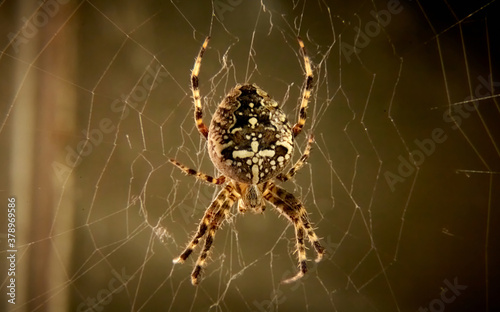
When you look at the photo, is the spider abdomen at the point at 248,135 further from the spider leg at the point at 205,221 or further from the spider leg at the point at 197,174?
the spider leg at the point at 205,221

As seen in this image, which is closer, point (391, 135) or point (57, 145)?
point (391, 135)

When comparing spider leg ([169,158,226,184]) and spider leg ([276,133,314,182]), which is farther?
spider leg ([276,133,314,182])

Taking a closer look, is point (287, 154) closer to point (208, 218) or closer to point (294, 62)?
point (208, 218)

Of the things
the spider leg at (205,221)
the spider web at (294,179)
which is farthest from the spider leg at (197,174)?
the spider web at (294,179)

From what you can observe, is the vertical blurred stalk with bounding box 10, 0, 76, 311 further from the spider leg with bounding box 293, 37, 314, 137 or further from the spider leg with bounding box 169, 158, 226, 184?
the spider leg with bounding box 293, 37, 314, 137

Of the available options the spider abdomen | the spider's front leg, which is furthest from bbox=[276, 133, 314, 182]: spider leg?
the spider's front leg

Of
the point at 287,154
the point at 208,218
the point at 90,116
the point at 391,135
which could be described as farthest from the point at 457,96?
the point at 90,116
